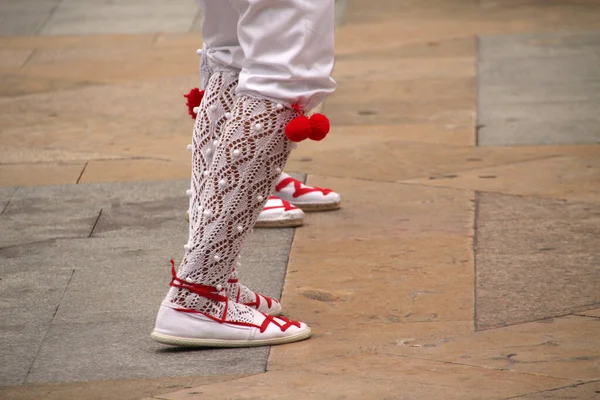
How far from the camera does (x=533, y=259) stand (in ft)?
11.3

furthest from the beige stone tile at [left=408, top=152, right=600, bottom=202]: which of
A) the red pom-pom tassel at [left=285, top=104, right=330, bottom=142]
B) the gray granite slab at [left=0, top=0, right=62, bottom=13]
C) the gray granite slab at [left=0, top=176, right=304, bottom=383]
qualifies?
the gray granite slab at [left=0, top=0, right=62, bottom=13]

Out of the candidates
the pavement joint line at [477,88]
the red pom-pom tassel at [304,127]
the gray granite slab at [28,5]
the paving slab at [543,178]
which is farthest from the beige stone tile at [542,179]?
the gray granite slab at [28,5]

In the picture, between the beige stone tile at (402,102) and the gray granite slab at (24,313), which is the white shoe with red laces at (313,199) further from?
the beige stone tile at (402,102)

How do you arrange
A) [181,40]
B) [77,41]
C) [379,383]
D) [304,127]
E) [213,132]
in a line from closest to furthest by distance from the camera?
1. [379,383]
2. [304,127]
3. [213,132]
4. [181,40]
5. [77,41]

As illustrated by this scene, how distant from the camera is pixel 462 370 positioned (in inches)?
104

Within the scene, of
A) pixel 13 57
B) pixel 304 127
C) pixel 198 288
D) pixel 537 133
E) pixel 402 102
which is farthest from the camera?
pixel 13 57

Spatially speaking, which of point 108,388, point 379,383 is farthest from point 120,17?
point 379,383

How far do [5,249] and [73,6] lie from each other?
5.18m

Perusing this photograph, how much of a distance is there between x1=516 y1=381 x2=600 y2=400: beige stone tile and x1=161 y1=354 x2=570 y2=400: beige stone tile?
0.03 metres

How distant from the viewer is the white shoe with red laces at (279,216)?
3.88m

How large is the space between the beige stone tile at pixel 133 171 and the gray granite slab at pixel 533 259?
4.17 ft

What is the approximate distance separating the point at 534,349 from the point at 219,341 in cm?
77

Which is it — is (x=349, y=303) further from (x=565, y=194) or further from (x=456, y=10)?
(x=456, y=10)

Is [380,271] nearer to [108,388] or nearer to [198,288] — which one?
[198,288]
